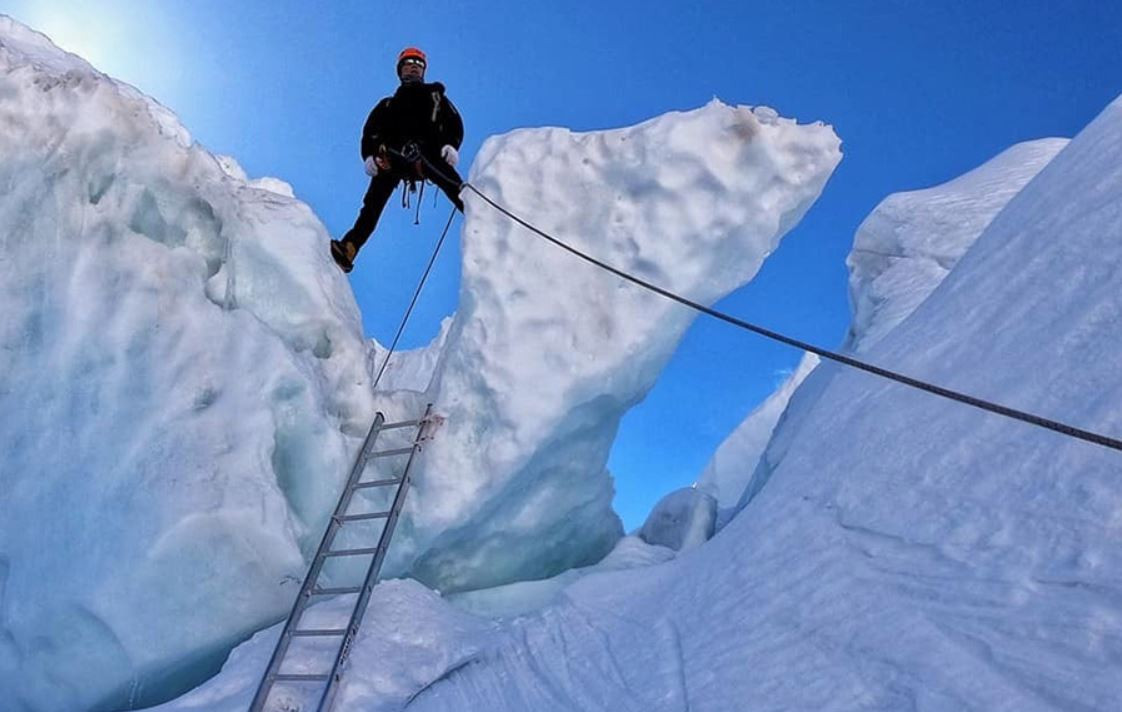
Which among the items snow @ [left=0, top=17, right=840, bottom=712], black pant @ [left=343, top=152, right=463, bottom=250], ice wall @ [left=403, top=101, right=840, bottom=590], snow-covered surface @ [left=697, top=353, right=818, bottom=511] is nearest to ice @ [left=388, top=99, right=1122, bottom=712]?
ice wall @ [left=403, top=101, right=840, bottom=590]

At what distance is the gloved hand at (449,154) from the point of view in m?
4.56

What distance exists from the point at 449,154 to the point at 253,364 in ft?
5.15

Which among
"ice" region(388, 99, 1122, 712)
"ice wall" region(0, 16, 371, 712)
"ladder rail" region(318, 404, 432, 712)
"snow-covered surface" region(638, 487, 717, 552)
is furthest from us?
"snow-covered surface" region(638, 487, 717, 552)

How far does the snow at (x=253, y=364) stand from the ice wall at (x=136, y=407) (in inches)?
0.5

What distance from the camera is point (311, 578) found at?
353 centimetres

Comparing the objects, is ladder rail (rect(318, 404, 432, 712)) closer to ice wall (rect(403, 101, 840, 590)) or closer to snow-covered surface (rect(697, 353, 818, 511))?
ice wall (rect(403, 101, 840, 590))

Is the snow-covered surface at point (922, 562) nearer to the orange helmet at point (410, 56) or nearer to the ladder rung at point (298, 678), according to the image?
the ladder rung at point (298, 678)

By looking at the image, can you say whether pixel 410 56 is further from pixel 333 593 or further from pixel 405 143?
pixel 333 593

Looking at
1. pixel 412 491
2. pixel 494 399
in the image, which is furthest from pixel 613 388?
pixel 412 491

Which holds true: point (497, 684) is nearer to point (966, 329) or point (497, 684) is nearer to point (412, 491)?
point (412, 491)

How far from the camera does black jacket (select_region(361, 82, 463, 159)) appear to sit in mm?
4555

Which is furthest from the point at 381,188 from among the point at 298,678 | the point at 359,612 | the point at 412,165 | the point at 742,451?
the point at 742,451

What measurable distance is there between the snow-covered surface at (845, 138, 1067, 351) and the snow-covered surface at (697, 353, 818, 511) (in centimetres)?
211

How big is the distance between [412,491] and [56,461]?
1727 mm
